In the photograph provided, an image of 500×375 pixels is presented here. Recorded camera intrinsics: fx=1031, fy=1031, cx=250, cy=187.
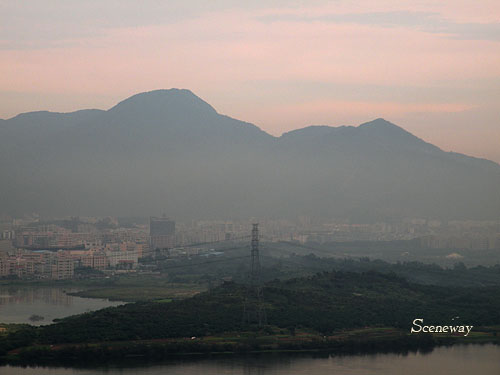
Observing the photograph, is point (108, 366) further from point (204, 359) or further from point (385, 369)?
point (385, 369)

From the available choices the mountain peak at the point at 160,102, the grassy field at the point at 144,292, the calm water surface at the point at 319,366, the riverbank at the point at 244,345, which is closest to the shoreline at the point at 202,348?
the riverbank at the point at 244,345

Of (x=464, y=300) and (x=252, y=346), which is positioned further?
(x=464, y=300)

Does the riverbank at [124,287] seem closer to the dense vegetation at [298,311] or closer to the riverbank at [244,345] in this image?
the dense vegetation at [298,311]

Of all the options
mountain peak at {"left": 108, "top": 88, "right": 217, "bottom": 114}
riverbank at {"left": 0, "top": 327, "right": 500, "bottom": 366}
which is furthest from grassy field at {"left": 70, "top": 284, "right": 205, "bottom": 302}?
mountain peak at {"left": 108, "top": 88, "right": 217, "bottom": 114}

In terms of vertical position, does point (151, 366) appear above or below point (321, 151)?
below

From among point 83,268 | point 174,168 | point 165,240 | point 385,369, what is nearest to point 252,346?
point 385,369
